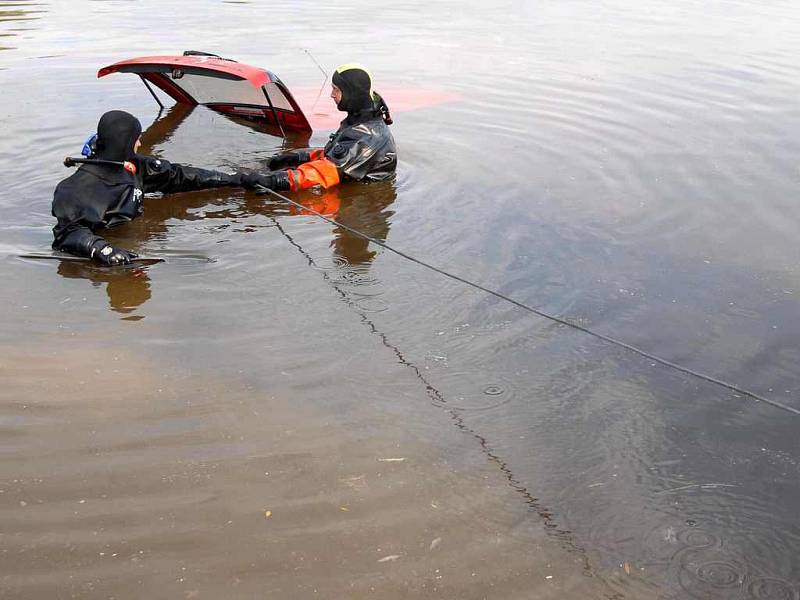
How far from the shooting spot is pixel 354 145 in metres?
7.17

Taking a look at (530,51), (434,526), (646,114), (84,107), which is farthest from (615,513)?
(530,51)

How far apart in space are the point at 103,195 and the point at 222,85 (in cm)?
312

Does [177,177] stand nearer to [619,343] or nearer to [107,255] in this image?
[107,255]

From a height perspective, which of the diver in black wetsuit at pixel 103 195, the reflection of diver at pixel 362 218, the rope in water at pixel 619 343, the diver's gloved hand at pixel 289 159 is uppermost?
the diver in black wetsuit at pixel 103 195

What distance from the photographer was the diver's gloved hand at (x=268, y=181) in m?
6.89

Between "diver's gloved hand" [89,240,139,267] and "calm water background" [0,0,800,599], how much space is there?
0.13 meters

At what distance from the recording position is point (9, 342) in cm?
445

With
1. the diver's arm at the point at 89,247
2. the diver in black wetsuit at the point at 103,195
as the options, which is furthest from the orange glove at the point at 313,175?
the diver's arm at the point at 89,247

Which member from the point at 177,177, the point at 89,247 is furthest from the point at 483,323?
the point at 177,177

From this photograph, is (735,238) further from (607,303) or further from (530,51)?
(530,51)

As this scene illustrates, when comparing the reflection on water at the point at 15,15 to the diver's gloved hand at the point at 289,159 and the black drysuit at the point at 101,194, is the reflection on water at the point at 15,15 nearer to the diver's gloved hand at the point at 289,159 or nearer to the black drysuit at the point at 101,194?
the diver's gloved hand at the point at 289,159

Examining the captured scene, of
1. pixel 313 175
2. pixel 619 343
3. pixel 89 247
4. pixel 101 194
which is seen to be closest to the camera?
pixel 619 343

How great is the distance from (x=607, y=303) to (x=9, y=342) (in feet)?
10.6

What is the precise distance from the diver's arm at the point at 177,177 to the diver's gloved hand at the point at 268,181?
0.08 metres
